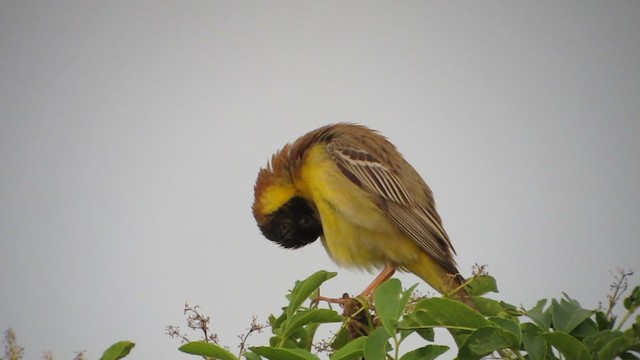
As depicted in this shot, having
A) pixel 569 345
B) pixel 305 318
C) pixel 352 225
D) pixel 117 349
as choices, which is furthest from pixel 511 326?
pixel 352 225

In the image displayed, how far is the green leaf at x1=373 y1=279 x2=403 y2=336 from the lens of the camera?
3.03m

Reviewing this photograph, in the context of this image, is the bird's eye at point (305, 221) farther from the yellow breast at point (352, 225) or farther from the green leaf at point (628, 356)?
the green leaf at point (628, 356)

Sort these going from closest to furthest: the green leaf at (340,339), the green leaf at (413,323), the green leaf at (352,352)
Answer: the green leaf at (352,352), the green leaf at (413,323), the green leaf at (340,339)

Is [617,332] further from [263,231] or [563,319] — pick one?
[263,231]

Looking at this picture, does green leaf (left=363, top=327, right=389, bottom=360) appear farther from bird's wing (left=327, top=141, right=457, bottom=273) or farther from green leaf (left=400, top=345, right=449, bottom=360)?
bird's wing (left=327, top=141, right=457, bottom=273)

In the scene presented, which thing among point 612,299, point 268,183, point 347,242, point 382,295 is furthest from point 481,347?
point 268,183

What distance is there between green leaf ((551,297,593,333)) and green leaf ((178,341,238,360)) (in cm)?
128

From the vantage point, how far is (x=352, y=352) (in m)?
2.95

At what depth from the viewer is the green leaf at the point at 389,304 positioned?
3031mm

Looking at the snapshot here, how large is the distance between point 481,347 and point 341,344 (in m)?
0.93

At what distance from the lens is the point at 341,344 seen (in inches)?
145

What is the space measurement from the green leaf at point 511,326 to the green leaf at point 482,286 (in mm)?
999

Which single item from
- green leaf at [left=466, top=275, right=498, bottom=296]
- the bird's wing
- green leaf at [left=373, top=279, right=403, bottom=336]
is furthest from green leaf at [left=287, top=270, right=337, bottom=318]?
the bird's wing

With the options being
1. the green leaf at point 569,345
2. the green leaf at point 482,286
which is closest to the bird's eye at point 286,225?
the green leaf at point 482,286
